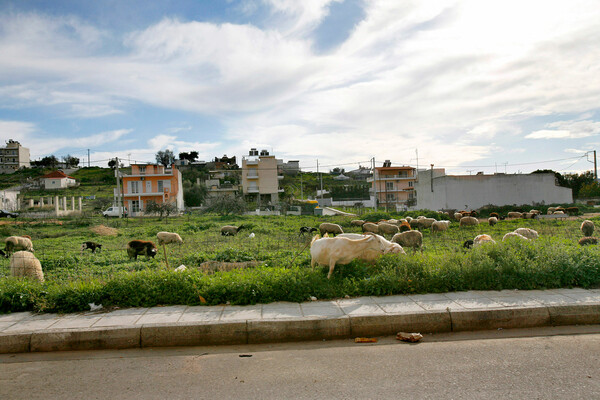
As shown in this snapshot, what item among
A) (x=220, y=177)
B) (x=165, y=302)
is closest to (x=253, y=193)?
(x=220, y=177)

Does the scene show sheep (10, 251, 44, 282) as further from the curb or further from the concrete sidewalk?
the curb

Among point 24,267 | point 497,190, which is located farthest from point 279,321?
point 497,190

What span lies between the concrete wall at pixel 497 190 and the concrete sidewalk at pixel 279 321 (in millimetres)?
38908

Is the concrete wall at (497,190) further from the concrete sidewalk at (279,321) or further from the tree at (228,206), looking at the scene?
the concrete sidewalk at (279,321)

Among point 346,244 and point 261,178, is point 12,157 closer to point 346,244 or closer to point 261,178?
point 261,178

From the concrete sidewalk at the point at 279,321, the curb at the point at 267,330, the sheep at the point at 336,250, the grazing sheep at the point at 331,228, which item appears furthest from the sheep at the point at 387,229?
the curb at the point at 267,330

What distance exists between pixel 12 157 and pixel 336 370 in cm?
12687

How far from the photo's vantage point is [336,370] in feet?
14.3

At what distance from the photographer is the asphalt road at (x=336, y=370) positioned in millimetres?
3875

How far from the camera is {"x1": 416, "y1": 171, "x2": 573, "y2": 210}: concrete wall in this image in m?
42.8

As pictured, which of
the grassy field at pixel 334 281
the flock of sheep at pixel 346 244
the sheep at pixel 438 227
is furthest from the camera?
the sheep at pixel 438 227

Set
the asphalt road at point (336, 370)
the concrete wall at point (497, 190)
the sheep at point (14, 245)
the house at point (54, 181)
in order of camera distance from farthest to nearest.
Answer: the house at point (54, 181)
the concrete wall at point (497, 190)
the sheep at point (14, 245)
the asphalt road at point (336, 370)

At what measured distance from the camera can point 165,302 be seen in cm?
633

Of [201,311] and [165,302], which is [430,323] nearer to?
[201,311]
